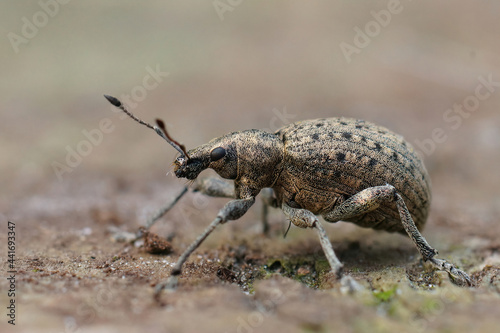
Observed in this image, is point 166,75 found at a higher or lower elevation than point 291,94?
lower

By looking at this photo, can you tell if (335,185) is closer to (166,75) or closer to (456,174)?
(456,174)

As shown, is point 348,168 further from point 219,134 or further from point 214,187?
point 219,134

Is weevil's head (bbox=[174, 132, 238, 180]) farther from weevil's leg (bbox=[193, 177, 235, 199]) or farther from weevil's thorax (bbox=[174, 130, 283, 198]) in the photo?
weevil's leg (bbox=[193, 177, 235, 199])

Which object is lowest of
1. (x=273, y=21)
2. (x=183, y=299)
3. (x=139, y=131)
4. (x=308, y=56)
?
(x=183, y=299)

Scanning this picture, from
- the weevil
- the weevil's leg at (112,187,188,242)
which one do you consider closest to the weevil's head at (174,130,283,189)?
the weevil

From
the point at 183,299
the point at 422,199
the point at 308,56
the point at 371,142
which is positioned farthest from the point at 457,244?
the point at 308,56

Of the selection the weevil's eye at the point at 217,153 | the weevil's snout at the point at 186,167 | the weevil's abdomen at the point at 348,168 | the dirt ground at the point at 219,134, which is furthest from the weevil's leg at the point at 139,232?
the weevil's abdomen at the point at 348,168
